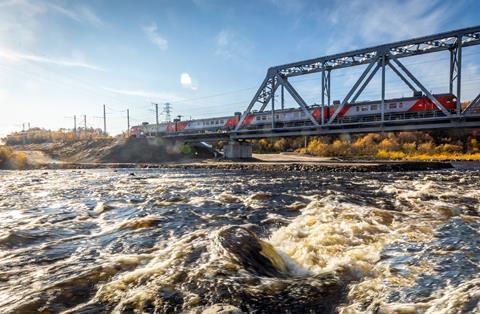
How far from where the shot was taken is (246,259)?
546cm

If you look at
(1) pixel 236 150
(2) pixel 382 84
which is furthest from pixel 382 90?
(1) pixel 236 150

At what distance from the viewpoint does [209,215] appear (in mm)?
9812

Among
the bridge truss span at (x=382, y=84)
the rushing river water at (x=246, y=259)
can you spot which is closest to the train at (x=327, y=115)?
the bridge truss span at (x=382, y=84)

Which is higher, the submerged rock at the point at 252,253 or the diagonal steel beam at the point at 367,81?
the diagonal steel beam at the point at 367,81

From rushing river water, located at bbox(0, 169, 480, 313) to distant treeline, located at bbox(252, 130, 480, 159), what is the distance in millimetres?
46388

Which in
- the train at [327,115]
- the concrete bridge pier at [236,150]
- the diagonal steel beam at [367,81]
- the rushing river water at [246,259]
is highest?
the diagonal steel beam at [367,81]

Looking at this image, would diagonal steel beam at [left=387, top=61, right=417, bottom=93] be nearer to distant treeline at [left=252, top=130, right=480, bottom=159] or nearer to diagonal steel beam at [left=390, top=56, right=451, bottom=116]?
diagonal steel beam at [left=390, top=56, right=451, bottom=116]

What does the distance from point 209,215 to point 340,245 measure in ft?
15.6

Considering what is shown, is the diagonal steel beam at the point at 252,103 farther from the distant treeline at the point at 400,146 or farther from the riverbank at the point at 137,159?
the distant treeline at the point at 400,146

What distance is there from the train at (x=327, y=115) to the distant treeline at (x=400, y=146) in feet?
53.3

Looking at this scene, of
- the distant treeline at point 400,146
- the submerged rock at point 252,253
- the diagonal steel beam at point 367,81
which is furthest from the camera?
the distant treeline at point 400,146

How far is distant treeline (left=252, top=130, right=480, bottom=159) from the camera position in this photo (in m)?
56.4

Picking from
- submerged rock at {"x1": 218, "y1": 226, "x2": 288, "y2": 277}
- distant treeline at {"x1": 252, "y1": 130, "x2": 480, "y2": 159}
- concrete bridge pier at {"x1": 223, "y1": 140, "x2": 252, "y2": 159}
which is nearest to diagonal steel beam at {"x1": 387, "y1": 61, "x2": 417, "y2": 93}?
distant treeline at {"x1": 252, "y1": 130, "x2": 480, "y2": 159}

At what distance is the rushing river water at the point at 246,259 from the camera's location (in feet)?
13.2
